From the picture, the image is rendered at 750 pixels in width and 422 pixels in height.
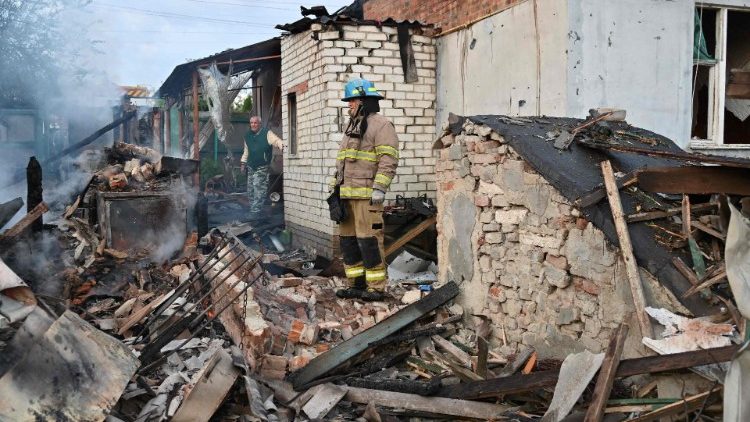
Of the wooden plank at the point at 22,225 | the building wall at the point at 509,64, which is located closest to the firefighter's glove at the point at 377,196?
the building wall at the point at 509,64

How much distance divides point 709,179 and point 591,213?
707 millimetres

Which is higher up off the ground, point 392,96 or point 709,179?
point 392,96

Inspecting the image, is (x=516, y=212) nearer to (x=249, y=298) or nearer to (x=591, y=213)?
(x=591, y=213)

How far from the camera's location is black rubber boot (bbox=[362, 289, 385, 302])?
631cm

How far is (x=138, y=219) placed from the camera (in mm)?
7609

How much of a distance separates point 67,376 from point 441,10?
24.1ft

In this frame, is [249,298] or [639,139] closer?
[639,139]

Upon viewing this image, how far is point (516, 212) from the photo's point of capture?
4.44 meters

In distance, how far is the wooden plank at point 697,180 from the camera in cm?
309

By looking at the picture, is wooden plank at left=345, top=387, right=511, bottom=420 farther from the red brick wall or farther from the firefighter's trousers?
the red brick wall

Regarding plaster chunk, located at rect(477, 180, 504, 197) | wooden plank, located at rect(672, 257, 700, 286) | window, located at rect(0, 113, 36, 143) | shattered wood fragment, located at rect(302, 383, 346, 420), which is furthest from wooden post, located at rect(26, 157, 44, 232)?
window, located at rect(0, 113, 36, 143)

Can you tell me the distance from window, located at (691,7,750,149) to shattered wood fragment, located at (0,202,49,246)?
7.29 m

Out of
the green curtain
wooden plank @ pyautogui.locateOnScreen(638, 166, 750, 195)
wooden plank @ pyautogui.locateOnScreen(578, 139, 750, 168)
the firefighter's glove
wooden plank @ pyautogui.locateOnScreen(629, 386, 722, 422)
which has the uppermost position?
the green curtain

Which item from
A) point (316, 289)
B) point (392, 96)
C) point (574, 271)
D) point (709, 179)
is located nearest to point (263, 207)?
point (392, 96)
